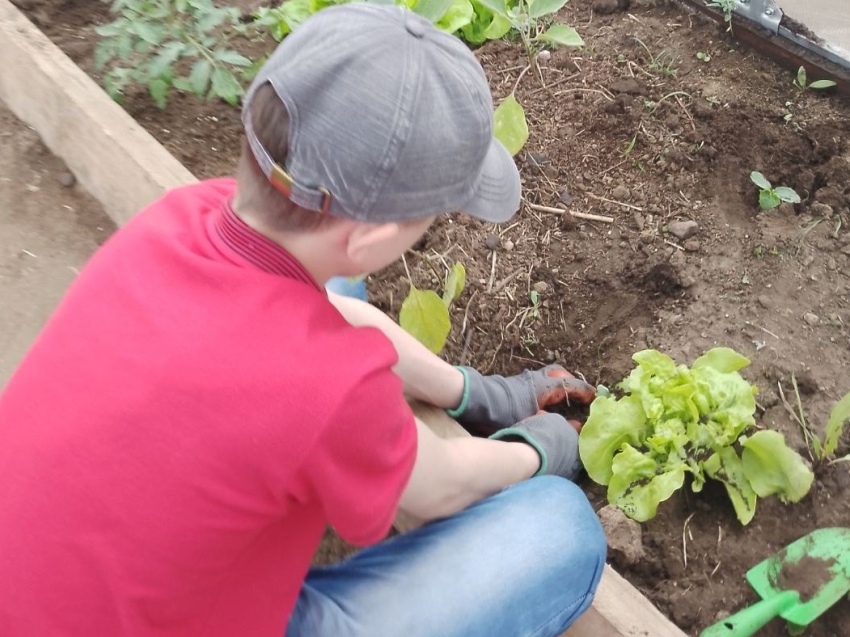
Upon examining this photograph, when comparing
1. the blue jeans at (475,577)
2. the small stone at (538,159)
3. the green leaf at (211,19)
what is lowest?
the blue jeans at (475,577)

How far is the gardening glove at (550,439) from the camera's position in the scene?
4.46ft

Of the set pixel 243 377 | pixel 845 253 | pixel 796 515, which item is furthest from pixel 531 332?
pixel 243 377

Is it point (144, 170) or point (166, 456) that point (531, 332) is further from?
point (166, 456)

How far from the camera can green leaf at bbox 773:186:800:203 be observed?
5.72 ft

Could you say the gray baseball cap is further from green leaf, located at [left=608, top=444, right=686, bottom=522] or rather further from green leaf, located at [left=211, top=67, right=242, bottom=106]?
green leaf, located at [left=211, top=67, right=242, bottom=106]

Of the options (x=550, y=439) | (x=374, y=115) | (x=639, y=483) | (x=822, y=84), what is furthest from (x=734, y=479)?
(x=822, y=84)

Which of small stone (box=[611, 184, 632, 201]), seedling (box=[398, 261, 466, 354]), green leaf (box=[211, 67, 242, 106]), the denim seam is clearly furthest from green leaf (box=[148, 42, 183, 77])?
the denim seam

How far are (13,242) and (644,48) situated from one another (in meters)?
1.73

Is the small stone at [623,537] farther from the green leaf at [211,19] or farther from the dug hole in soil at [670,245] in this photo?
the green leaf at [211,19]

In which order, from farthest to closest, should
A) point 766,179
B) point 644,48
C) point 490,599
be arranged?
point 644,48 → point 766,179 → point 490,599

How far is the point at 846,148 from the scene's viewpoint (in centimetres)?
188

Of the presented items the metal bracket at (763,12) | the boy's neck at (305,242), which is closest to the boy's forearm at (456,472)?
the boy's neck at (305,242)

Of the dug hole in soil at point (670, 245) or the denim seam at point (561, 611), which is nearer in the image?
the denim seam at point (561, 611)

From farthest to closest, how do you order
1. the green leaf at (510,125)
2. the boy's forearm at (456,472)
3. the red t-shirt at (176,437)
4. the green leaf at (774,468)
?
the green leaf at (510,125) < the green leaf at (774,468) < the boy's forearm at (456,472) < the red t-shirt at (176,437)
